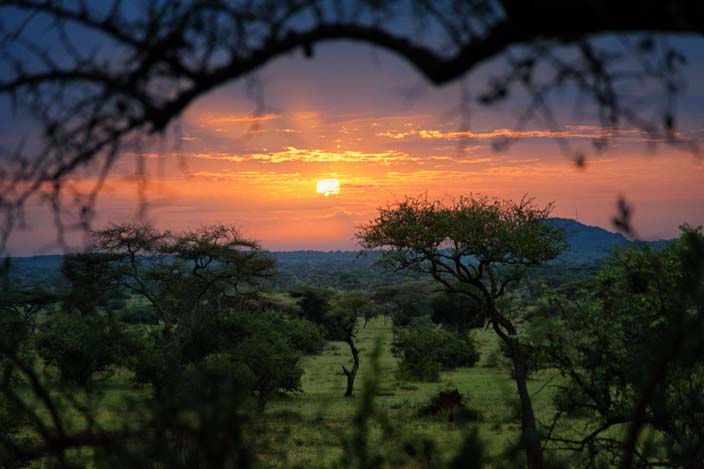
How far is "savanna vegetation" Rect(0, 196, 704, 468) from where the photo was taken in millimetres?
2695

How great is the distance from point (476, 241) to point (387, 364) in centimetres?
3086

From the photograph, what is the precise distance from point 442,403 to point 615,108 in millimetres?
28120

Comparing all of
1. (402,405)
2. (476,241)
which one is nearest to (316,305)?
(402,405)

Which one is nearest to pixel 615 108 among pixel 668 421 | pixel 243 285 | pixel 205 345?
pixel 668 421

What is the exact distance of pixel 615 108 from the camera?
8.95 ft

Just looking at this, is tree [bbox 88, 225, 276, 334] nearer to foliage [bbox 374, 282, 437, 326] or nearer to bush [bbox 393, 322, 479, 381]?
bush [bbox 393, 322, 479, 381]

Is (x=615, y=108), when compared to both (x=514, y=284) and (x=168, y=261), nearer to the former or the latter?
(x=514, y=284)

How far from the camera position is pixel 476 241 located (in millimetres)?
19297

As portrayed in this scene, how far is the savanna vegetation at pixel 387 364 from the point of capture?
2.70 metres

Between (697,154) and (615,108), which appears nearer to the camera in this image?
(697,154)

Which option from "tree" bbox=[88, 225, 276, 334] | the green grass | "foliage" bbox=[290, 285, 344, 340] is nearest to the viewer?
the green grass

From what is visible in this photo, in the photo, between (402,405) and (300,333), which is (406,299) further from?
(402,405)

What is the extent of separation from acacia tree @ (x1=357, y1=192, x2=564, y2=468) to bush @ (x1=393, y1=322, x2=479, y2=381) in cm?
2203

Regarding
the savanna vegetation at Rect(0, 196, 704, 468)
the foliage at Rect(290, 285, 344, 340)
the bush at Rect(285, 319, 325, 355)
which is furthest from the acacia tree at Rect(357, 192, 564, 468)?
the foliage at Rect(290, 285, 344, 340)
